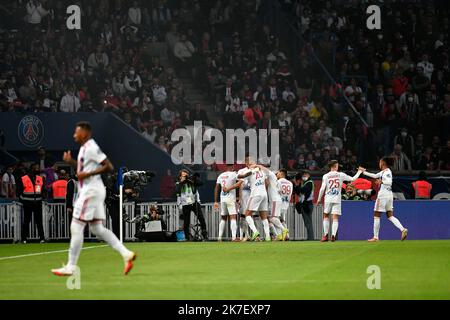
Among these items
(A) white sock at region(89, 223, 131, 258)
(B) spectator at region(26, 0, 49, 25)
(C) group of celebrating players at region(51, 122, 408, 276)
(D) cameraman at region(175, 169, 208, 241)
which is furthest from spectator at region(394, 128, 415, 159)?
(A) white sock at region(89, 223, 131, 258)

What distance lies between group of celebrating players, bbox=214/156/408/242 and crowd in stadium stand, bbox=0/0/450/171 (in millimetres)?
3860

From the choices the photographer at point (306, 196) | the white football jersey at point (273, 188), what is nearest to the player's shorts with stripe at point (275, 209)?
the white football jersey at point (273, 188)

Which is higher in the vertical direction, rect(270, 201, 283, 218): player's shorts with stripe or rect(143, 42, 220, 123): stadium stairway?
rect(143, 42, 220, 123): stadium stairway

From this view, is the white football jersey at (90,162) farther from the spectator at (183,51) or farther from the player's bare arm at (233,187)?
the spectator at (183,51)

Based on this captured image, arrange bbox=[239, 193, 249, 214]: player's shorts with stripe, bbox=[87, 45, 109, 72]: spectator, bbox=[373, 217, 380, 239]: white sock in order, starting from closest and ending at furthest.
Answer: bbox=[373, 217, 380, 239]: white sock, bbox=[239, 193, 249, 214]: player's shorts with stripe, bbox=[87, 45, 109, 72]: spectator

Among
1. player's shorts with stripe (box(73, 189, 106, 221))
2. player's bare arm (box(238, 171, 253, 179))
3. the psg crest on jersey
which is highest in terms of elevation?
the psg crest on jersey

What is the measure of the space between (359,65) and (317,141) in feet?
14.4

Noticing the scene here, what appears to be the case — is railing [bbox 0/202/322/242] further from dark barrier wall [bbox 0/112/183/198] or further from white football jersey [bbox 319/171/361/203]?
white football jersey [bbox 319/171/361/203]

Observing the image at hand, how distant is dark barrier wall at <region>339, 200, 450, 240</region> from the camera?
31.2 metres

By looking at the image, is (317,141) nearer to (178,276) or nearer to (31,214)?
(31,214)

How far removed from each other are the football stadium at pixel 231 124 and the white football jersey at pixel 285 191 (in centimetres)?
4

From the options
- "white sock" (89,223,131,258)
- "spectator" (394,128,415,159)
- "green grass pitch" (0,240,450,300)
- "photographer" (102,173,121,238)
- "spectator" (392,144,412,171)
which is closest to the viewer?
"green grass pitch" (0,240,450,300)

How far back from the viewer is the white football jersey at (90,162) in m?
16.1

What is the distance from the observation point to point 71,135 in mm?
33594
